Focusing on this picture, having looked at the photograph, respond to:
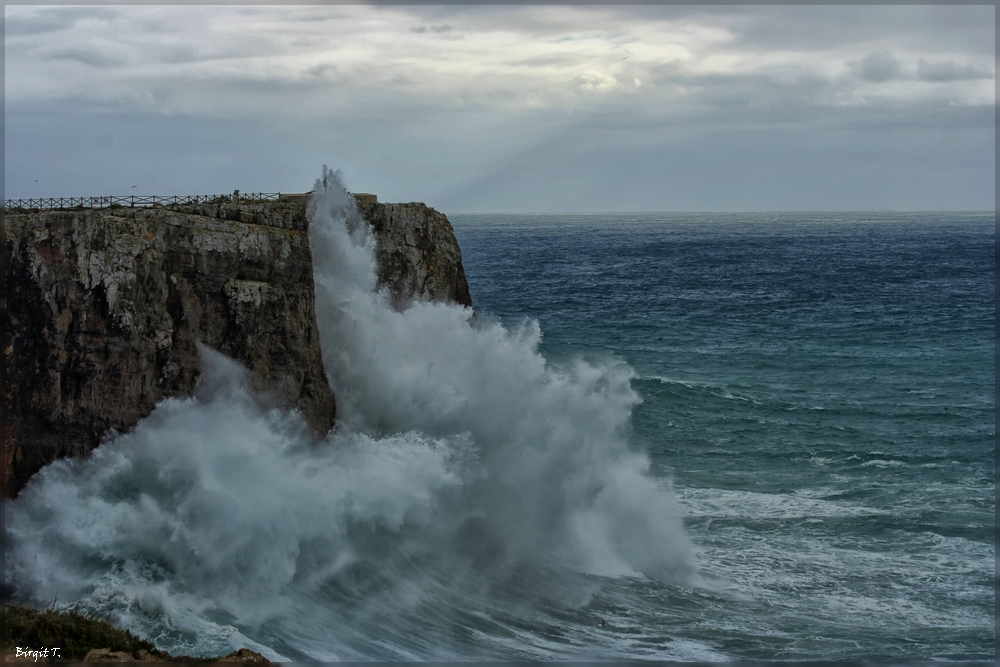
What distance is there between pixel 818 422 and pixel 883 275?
150 feet

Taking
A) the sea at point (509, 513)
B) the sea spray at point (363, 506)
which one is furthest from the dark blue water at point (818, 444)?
the sea spray at point (363, 506)

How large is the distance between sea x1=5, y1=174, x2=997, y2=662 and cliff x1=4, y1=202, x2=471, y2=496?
1.68 ft

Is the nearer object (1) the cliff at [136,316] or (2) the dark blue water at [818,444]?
(1) the cliff at [136,316]

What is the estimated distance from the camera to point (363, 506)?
19.9 m

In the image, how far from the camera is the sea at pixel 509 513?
16.9m

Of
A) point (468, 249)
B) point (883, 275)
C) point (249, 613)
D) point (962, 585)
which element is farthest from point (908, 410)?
point (468, 249)

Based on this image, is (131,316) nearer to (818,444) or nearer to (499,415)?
(499,415)

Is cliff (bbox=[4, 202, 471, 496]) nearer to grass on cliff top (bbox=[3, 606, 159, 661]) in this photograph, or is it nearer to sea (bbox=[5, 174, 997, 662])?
sea (bbox=[5, 174, 997, 662])

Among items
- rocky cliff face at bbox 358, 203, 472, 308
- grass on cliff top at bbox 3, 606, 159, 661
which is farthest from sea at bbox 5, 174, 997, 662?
grass on cliff top at bbox 3, 606, 159, 661

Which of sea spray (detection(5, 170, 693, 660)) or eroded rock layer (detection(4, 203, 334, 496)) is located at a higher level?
eroded rock layer (detection(4, 203, 334, 496))

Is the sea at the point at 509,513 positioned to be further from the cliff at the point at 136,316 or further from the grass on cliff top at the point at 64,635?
the grass on cliff top at the point at 64,635

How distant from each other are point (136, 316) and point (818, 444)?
17965 mm

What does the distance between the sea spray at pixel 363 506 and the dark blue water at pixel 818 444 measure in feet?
6.51

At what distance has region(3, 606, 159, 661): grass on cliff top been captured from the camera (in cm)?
1207
